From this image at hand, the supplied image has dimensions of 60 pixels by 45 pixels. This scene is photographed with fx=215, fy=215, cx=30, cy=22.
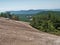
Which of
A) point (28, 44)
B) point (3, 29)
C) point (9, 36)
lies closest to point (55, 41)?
point (28, 44)

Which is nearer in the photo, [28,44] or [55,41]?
[28,44]

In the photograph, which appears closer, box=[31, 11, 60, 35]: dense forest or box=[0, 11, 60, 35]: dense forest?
box=[31, 11, 60, 35]: dense forest

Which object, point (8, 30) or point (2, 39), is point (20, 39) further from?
point (8, 30)

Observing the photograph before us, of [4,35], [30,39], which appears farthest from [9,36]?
[30,39]

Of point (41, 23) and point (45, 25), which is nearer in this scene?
point (45, 25)

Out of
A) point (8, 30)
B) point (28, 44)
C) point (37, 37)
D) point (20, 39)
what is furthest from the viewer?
point (8, 30)

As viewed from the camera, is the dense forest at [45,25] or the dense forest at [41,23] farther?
the dense forest at [41,23]

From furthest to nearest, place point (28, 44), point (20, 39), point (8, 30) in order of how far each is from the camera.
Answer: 1. point (8, 30)
2. point (20, 39)
3. point (28, 44)

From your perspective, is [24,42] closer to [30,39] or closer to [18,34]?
[30,39]

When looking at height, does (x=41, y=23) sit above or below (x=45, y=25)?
Answer: above
